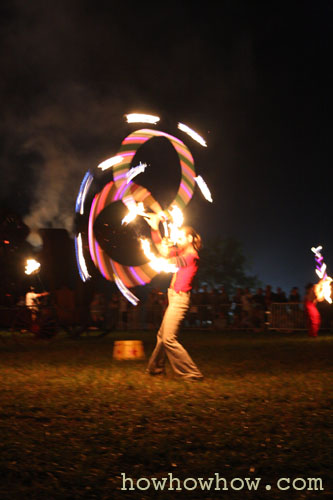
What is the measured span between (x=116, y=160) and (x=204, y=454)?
11170 millimetres

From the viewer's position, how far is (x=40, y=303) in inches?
726

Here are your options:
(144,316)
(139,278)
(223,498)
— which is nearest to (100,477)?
(223,498)

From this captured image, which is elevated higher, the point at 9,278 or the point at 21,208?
the point at 21,208

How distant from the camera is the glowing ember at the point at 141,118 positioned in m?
12.9

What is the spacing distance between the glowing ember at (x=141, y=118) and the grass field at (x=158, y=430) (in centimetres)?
487

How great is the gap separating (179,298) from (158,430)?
3610 millimetres

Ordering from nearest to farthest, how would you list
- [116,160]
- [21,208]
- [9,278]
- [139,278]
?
[116,160], [9,278], [139,278], [21,208]

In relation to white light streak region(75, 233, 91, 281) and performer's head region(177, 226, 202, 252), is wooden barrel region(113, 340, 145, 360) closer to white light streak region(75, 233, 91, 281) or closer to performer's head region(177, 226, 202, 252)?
white light streak region(75, 233, 91, 281)

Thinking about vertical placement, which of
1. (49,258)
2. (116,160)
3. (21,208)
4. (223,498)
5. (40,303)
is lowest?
(223,498)

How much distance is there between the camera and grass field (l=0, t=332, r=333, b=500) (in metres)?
4.49

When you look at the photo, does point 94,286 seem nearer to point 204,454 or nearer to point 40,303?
point 40,303

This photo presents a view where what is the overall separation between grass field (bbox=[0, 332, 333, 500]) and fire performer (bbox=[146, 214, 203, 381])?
0.34 meters

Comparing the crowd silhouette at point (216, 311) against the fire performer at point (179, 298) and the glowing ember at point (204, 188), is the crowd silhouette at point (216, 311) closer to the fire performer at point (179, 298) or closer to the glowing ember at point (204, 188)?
the glowing ember at point (204, 188)

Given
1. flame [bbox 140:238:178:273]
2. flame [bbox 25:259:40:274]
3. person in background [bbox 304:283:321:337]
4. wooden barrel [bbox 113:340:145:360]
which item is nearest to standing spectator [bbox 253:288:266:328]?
person in background [bbox 304:283:321:337]
